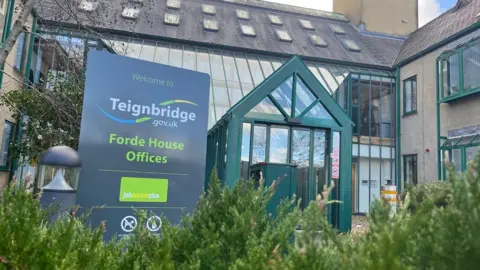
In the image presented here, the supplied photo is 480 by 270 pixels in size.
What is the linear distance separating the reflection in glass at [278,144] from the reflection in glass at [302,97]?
1.91ft

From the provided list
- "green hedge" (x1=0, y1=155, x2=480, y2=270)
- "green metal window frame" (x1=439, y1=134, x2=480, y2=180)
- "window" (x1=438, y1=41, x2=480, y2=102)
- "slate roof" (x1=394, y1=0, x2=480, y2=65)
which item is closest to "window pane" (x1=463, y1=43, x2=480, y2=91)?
"window" (x1=438, y1=41, x2=480, y2=102)

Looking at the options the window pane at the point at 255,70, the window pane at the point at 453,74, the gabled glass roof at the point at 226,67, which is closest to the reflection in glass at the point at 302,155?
the gabled glass roof at the point at 226,67

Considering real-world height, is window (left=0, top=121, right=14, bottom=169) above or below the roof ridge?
below

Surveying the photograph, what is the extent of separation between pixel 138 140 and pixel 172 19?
1337 cm

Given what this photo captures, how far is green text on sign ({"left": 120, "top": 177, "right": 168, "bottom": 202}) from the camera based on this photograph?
383 centimetres

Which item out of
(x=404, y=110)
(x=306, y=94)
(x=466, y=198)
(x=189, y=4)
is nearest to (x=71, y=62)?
(x=306, y=94)

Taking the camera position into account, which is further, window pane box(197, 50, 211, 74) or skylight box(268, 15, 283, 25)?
skylight box(268, 15, 283, 25)

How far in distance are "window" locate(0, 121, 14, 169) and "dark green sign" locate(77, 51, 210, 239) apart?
27.3ft

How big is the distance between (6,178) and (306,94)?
928cm

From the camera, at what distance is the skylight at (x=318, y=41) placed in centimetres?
1695

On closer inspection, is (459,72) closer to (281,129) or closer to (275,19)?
(281,129)

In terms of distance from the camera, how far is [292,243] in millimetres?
1842

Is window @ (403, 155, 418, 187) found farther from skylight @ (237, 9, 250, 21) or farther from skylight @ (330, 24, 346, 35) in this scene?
skylight @ (237, 9, 250, 21)

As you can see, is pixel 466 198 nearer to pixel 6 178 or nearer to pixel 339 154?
pixel 339 154
